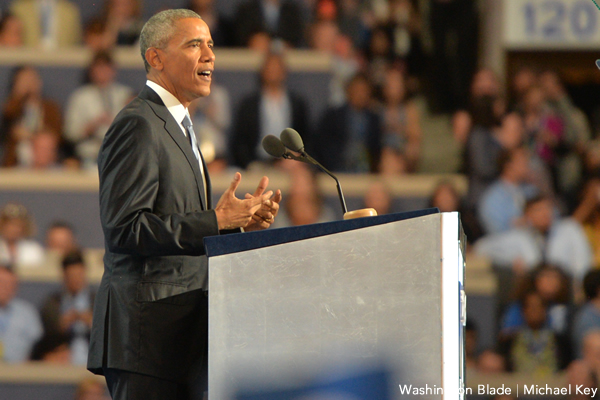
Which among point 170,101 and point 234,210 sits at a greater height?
point 170,101

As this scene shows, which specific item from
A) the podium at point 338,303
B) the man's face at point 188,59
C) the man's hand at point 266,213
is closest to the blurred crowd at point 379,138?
the man's hand at point 266,213

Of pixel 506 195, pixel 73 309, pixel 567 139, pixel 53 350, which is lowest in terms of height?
pixel 53 350

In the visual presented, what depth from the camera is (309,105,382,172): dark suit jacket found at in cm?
612

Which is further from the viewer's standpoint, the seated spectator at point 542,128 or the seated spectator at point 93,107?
the seated spectator at point 542,128

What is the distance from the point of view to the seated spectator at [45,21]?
6.75 metres

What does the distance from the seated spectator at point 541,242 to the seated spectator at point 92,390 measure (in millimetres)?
2405

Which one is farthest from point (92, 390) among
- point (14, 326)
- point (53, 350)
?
point (14, 326)

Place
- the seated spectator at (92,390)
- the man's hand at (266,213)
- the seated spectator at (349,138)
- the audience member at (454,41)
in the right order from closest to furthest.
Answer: the man's hand at (266,213) < the seated spectator at (92,390) < the seated spectator at (349,138) < the audience member at (454,41)

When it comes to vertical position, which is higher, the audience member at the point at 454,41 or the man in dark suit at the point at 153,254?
the audience member at the point at 454,41

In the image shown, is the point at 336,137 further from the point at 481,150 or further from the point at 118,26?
the point at 118,26

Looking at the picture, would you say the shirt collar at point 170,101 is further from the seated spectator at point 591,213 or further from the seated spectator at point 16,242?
the seated spectator at point 591,213

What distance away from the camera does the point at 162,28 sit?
2131 mm

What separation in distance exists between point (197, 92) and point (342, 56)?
4.88 meters

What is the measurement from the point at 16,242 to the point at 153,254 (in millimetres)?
3888
